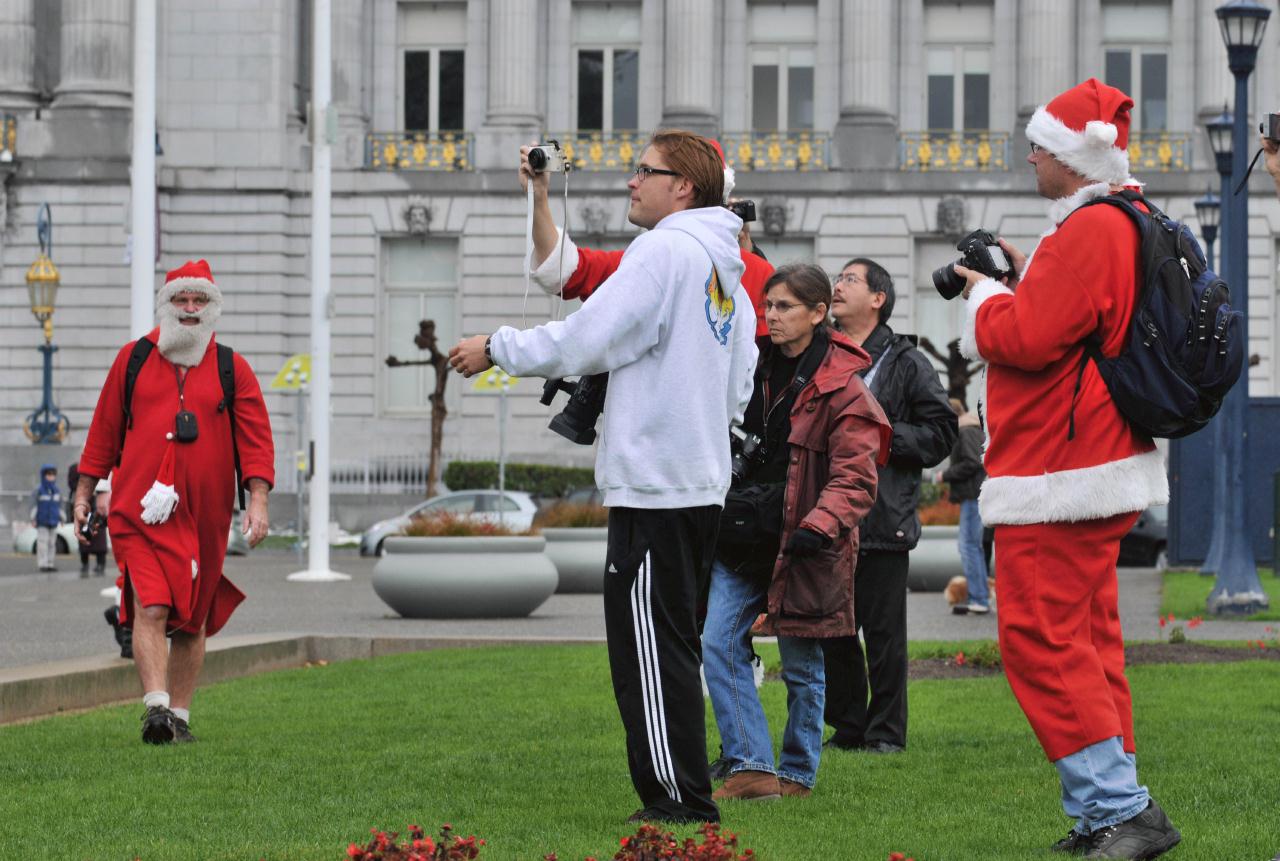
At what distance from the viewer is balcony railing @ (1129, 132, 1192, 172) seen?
4712 cm

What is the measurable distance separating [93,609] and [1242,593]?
9.91 m

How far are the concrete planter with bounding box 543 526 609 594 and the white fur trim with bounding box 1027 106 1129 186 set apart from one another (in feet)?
54.2

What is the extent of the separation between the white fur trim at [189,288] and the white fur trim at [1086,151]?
4.42 m

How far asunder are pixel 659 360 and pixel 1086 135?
4.54ft

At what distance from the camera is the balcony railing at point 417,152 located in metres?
47.8

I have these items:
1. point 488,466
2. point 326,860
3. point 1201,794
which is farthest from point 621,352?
point 488,466

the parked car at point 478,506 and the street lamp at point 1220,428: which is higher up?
the street lamp at point 1220,428

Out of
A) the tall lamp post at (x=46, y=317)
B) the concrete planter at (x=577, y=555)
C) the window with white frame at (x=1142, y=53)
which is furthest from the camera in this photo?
the window with white frame at (x=1142, y=53)

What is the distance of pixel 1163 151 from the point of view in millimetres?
47281

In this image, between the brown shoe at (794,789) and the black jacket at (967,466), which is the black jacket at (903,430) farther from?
the black jacket at (967,466)

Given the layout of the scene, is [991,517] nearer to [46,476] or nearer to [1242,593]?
[1242,593]

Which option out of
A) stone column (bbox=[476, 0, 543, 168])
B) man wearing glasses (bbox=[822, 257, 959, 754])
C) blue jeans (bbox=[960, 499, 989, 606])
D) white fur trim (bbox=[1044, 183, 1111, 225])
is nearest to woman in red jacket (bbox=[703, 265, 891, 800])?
man wearing glasses (bbox=[822, 257, 959, 754])

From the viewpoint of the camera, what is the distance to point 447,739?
909 cm

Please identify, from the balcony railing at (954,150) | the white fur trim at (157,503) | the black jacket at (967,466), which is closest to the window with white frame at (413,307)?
the balcony railing at (954,150)
